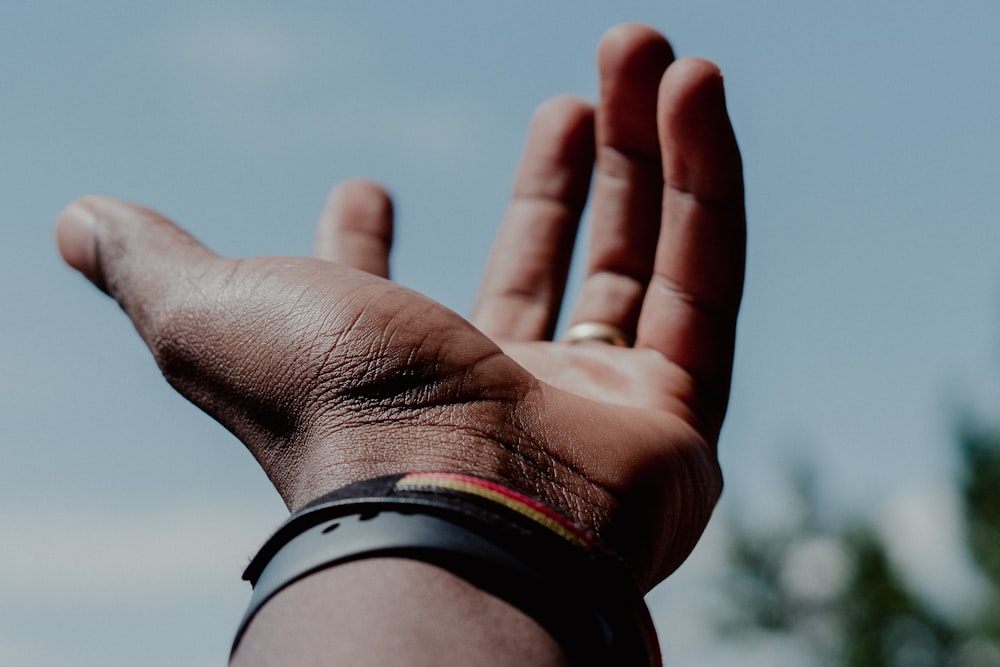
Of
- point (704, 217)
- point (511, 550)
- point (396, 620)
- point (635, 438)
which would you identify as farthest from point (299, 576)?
point (704, 217)

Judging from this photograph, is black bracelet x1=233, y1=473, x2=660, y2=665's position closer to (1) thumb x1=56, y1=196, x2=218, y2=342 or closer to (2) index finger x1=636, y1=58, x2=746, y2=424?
(1) thumb x1=56, y1=196, x2=218, y2=342

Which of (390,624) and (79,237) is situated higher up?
(79,237)

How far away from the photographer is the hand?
2.10 m

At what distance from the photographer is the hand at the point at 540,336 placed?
2.10 metres

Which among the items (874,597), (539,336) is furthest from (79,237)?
(874,597)

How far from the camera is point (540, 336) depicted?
3.33 meters

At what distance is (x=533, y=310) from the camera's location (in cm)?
338

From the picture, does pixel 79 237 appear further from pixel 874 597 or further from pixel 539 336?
pixel 874 597

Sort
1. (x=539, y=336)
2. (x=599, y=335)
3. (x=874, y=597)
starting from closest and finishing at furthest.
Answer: (x=599, y=335) < (x=539, y=336) < (x=874, y=597)

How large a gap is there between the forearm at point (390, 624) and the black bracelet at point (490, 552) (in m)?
0.02

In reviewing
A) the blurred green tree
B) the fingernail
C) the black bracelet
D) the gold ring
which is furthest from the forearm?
the blurred green tree

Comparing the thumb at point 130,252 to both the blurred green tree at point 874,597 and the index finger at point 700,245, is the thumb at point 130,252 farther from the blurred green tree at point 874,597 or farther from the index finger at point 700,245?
the blurred green tree at point 874,597

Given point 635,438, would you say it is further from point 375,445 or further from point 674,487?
point 375,445

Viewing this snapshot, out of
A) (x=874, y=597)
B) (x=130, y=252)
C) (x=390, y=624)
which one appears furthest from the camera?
(x=874, y=597)
